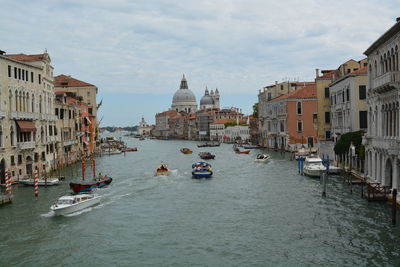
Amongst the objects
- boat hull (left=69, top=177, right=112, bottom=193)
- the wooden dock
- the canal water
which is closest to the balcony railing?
the canal water

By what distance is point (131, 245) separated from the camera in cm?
1548

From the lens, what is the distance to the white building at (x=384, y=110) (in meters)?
19.3

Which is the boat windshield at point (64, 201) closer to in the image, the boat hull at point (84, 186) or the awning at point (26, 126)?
the boat hull at point (84, 186)

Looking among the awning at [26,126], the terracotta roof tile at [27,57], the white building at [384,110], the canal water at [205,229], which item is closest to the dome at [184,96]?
the terracotta roof tile at [27,57]

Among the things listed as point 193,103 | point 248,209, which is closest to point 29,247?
point 248,209

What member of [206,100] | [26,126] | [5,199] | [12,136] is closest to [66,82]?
[26,126]

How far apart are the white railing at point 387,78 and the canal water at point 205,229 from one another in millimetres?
5048

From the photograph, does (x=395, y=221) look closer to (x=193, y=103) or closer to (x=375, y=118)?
(x=375, y=118)

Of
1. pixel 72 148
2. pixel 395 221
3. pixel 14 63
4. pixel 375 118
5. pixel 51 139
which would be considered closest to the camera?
pixel 395 221

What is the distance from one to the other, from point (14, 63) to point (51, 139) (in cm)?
863

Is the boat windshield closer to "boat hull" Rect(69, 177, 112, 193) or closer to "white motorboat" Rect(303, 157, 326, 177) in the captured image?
"boat hull" Rect(69, 177, 112, 193)

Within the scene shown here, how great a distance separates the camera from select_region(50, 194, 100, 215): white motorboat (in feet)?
64.3

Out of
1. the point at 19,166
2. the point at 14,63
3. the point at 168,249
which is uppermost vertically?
the point at 14,63

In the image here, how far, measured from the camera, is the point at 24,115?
2934 centimetres
